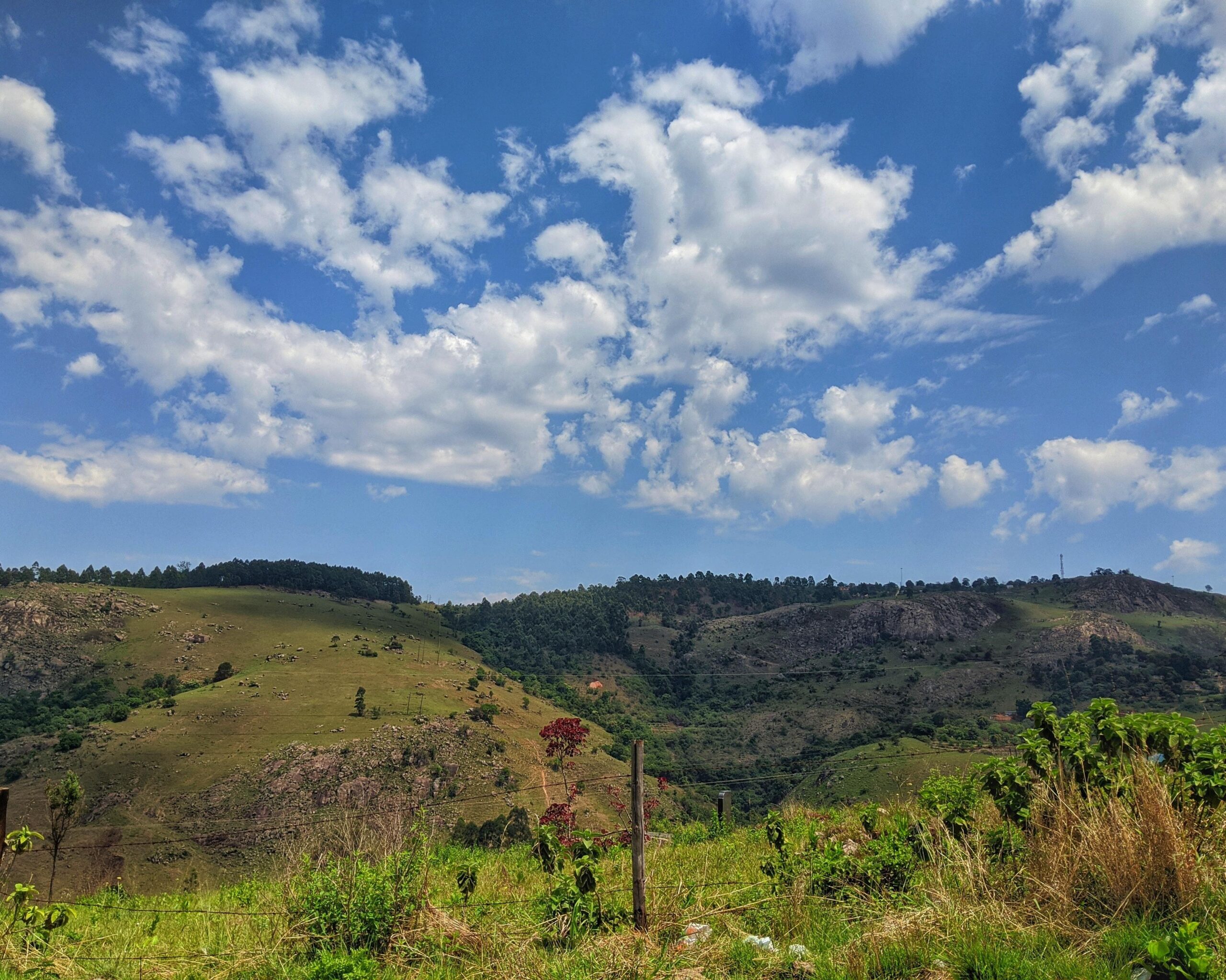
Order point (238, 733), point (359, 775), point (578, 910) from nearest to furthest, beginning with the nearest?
point (578, 910) → point (359, 775) → point (238, 733)

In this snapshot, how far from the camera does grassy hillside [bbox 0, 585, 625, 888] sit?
64562 mm

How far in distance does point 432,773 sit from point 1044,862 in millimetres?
82151

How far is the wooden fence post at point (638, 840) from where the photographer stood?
24.8 feet

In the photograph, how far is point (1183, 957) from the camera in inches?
205

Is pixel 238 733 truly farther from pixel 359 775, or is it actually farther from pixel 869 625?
pixel 869 625

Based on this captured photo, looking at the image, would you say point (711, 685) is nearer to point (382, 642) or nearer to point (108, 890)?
point (382, 642)

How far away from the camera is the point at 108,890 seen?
1584cm

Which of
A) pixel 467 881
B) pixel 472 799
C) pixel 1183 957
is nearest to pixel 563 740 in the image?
pixel 467 881

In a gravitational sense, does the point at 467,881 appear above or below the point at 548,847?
below

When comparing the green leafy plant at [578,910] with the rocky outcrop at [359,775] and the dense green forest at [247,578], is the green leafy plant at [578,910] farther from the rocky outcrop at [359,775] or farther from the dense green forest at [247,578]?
the dense green forest at [247,578]

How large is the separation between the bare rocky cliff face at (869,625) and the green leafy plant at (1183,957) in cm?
16914

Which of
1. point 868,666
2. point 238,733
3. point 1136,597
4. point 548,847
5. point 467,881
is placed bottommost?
point 238,733

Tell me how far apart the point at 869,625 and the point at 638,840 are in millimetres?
182333

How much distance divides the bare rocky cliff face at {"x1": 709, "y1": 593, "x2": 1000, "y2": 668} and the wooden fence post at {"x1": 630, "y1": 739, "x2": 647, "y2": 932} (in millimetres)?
168409
